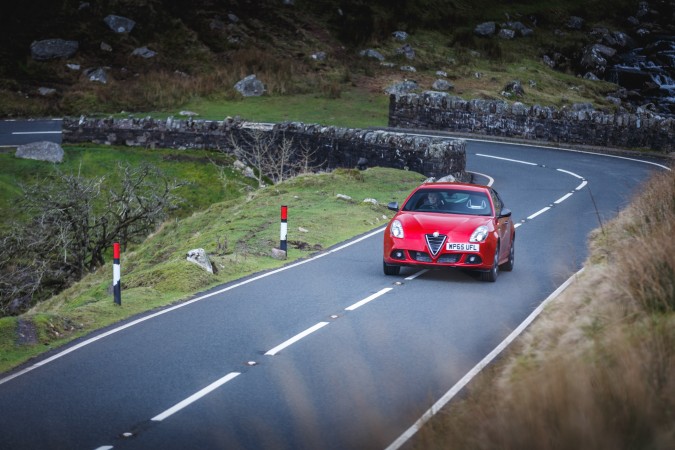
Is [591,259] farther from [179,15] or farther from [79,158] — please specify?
[179,15]

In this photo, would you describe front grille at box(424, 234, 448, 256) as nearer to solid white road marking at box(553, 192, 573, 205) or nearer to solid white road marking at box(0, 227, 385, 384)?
solid white road marking at box(0, 227, 385, 384)

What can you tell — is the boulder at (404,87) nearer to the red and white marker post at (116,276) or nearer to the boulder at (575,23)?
the boulder at (575,23)

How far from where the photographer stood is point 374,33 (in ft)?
205

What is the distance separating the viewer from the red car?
15.8 metres

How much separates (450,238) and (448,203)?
1.41 meters

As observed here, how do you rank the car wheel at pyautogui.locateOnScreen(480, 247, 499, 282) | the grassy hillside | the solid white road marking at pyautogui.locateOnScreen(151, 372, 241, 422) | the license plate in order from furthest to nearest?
the grassy hillside → the car wheel at pyautogui.locateOnScreen(480, 247, 499, 282) → the license plate → the solid white road marking at pyautogui.locateOnScreen(151, 372, 241, 422)

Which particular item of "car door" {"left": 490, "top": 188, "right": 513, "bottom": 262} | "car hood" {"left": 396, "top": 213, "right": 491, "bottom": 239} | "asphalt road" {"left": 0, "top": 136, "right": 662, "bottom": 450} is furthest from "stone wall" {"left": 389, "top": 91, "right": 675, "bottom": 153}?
"car hood" {"left": 396, "top": 213, "right": 491, "bottom": 239}

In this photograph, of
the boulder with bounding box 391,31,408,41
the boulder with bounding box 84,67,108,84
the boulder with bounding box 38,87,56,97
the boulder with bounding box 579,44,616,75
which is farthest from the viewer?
the boulder with bounding box 391,31,408,41

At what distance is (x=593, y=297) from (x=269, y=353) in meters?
3.74

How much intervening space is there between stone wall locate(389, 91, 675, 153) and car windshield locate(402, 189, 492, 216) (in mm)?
24254

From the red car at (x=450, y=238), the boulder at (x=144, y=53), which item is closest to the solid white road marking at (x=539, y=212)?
the red car at (x=450, y=238)

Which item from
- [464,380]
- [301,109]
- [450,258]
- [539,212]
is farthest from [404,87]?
[464,380]

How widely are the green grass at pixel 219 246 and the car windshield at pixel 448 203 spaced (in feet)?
9.00

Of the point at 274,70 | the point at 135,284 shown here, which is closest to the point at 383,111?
the point at 274,70
